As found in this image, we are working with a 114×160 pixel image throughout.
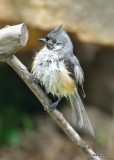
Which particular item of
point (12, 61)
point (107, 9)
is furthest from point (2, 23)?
point (12, 61)

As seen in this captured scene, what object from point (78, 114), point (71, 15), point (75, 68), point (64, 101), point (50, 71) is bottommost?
point (64, 101)

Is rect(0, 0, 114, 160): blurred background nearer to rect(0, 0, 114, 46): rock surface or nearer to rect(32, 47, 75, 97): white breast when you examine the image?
rect(0, 0, 114, 46): rock surface

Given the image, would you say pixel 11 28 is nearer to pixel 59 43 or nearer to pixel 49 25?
pixel 59 43

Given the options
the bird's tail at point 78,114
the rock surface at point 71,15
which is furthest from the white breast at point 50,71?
the rock surface at point 71,15

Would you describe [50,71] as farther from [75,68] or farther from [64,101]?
[64,101]

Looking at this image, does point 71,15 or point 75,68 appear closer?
point 75,68

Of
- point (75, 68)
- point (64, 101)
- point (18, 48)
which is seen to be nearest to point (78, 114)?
point (75, 68)

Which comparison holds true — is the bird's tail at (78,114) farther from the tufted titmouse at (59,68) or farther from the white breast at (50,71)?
the white breast at (50,71)

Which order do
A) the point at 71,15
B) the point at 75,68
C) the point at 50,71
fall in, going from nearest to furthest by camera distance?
the point at 50,71 → the point at 75,68 → the point at 71,15
